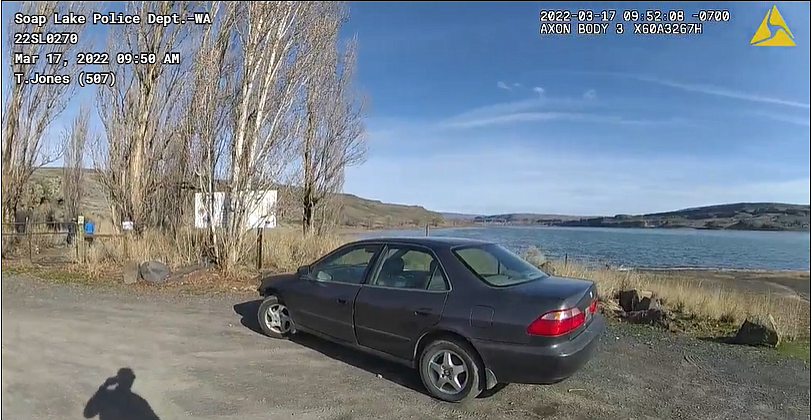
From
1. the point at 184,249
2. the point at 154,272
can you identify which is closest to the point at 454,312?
the point at 154,272

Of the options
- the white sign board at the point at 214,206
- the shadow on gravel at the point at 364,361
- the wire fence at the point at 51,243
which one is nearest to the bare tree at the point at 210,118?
the white sign board at the point at 214,206

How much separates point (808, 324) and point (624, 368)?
520 centimetres

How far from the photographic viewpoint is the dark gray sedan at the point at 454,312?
3996mm

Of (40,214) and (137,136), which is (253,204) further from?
(40,214)

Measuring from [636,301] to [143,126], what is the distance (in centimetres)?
1423

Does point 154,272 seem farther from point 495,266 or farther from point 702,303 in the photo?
point 702,303

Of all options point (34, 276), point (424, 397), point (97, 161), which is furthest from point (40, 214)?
point (424, 397)

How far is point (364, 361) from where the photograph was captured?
5.35 metres

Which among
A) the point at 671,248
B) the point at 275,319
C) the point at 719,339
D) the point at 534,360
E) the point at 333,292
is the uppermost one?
the point at 333,292

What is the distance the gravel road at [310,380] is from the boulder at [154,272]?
3740 mm

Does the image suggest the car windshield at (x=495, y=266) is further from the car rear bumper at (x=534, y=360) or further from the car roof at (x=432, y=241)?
the car rear bumper at (x=534, y=360)

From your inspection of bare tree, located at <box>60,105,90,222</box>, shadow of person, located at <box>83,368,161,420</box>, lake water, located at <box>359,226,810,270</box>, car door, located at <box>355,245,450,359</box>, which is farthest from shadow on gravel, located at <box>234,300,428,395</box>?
bare tree, located at <box>60,105,90,222</box>

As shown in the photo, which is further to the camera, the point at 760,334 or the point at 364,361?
the point at 760,334

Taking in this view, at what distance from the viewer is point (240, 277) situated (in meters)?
11.3
